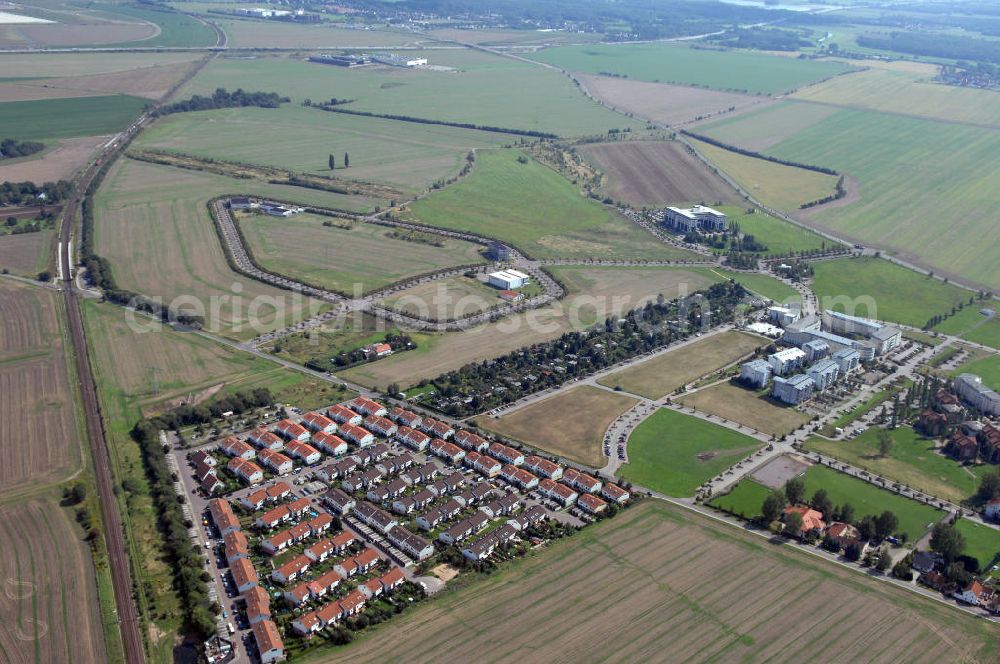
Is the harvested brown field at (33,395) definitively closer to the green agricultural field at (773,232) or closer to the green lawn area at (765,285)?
the green lawn area at (765,285)

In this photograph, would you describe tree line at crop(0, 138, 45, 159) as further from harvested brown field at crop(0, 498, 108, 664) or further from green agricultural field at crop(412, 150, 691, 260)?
harvested brown field at crop(0, 498, 108, 664)

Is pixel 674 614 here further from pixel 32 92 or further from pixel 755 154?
pixel 32 92

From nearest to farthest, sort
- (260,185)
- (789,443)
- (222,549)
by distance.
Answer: (222,549), (789,443), (260,185)

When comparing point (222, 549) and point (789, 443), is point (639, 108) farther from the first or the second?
point (222, 549)

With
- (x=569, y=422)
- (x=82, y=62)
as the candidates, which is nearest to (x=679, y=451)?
(x=569, y=422)

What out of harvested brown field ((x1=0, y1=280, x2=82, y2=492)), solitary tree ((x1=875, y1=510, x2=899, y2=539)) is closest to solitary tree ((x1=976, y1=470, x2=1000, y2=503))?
solitary tree ((x1=875, y1=510, x2=899, y2=539))

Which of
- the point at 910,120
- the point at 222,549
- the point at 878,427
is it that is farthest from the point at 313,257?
the point at 910,120
